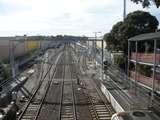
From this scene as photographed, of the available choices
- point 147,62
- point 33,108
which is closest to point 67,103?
point 33,108

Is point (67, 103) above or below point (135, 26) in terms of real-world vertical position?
below

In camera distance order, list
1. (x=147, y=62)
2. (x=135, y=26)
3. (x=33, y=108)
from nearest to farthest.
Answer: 1. (x=33, y=108)
2. (x=147, y=62)
3. (x=135, y=26)

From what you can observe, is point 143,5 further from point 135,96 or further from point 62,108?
point 62,108

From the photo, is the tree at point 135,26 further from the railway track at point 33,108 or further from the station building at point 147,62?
the railway track at point 33,108

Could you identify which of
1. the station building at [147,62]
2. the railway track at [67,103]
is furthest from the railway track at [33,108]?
the station building at [147,62]

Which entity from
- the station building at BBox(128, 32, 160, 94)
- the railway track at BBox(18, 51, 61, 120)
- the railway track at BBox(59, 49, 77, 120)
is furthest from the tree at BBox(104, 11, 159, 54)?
the railway track at BBox(18, 51, 61, 120)

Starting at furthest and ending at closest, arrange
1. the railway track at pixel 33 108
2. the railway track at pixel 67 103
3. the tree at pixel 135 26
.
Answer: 1. the tree at pixel 135 26
2. the railway track at pixel 67 103
3. the railway track at pixel 33 108

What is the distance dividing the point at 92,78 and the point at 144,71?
9.93m

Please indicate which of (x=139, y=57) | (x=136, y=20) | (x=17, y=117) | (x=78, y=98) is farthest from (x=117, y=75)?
(x=17, y=117)

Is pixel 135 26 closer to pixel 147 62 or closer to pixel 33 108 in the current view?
pixel 147 62

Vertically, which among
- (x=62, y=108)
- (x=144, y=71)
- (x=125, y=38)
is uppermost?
(x=125, y=38)

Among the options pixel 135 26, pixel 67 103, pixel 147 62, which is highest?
pixel 135 26

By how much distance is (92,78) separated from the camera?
40.7 metres

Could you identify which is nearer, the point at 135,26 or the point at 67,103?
the point at 67,103
